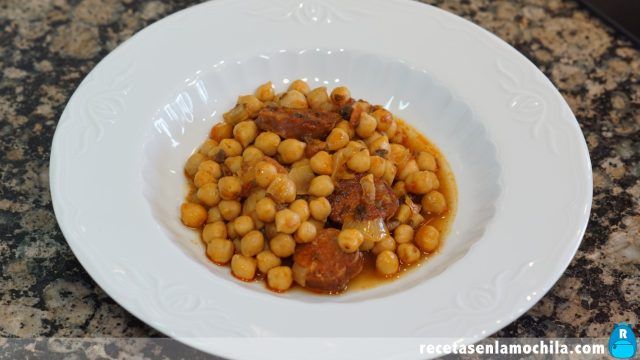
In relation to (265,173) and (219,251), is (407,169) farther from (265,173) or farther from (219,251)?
(219,251)

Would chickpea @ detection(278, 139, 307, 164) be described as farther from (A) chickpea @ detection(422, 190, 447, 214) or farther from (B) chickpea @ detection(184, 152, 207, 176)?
(A) chickpea @ detection(422, 190, 447, 214)

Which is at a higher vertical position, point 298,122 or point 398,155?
point 298,122

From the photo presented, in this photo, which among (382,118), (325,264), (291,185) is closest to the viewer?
Result: (325,264)

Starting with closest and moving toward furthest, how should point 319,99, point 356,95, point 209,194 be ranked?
point 209,194
point 319,99
point 356,95

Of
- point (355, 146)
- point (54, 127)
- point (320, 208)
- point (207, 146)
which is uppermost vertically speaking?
point (355, 146)

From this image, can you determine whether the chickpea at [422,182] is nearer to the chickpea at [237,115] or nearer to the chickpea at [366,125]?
the chickpea at [366,125]

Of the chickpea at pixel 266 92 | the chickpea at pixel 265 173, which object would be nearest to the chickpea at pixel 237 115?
the chickpea at pixel 266 92

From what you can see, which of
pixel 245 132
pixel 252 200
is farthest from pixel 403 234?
pixel 245 132
